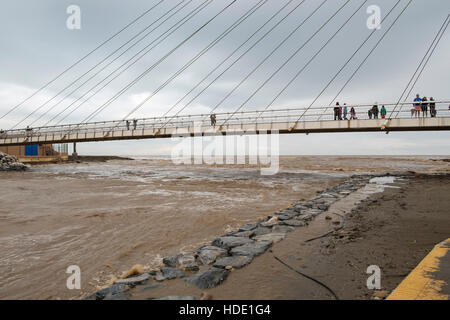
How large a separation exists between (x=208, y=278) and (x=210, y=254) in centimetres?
79

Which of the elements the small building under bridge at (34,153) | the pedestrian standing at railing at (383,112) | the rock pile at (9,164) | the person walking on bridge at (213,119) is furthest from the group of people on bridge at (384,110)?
the small building under bridge at (34,153)

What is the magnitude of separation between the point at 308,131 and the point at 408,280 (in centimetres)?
1968

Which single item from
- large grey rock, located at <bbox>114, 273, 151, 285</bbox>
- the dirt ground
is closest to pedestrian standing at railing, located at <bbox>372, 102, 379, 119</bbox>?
the dirt ground

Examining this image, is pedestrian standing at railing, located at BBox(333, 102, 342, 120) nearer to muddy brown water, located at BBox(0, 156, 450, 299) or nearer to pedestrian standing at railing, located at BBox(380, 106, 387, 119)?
pedestrian standing at railing, located at BBox(380, 106, 387, 119)

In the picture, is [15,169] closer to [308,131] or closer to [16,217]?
[16,217]

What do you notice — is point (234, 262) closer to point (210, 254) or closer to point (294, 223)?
point (210, 254)

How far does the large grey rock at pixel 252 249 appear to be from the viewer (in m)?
3.51

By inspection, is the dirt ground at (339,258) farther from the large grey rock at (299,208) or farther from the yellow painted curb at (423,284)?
the large grey rock at (299,208)

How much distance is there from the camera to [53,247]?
171 inches

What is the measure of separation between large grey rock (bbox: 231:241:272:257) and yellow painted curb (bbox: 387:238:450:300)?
1.68 meters

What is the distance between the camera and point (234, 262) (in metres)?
3.21

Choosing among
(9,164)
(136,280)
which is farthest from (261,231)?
(9,164)

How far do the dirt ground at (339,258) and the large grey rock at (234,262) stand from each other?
0.30ft

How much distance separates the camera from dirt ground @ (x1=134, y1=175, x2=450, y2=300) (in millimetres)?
2471
